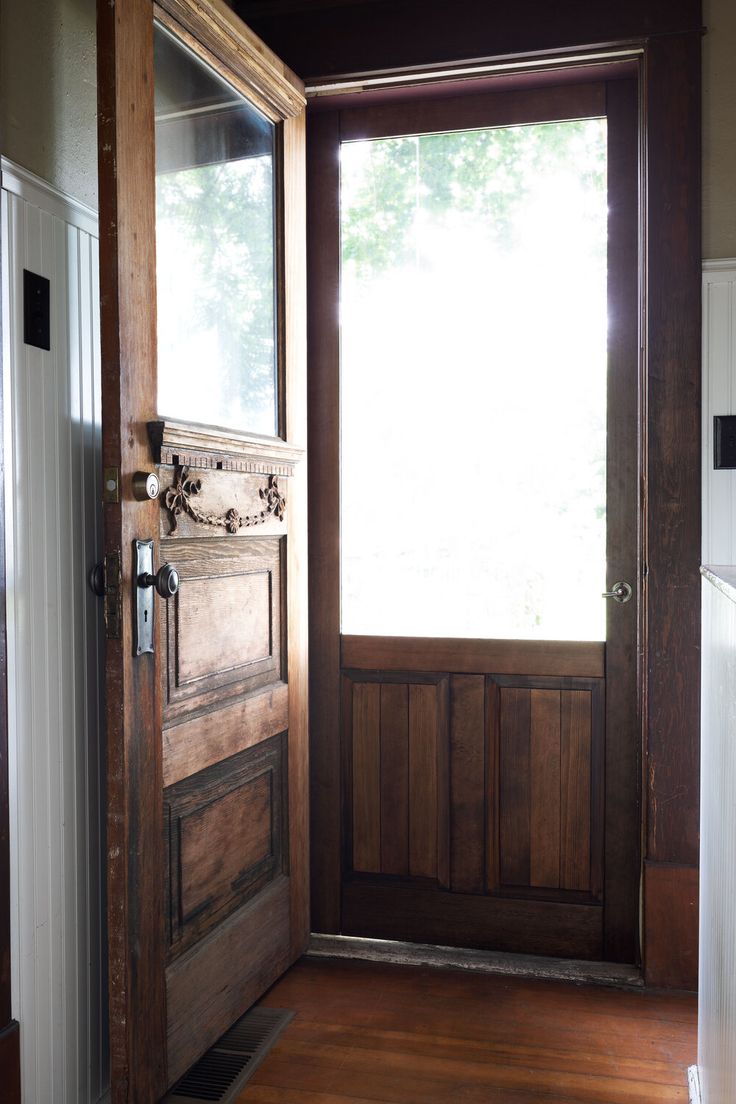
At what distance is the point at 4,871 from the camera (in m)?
1.66

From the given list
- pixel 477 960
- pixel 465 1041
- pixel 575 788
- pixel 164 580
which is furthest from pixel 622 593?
pixel 164 580

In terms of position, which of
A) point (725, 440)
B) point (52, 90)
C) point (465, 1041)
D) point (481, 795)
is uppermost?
point (52, 90)

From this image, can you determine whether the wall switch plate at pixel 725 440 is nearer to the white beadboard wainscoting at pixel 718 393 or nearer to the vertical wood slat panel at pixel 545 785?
the white beadboard wainscoting at pixel 718 393

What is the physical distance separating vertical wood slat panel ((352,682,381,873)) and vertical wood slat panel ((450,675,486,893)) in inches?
8.7

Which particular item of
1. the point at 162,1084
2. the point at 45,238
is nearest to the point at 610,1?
the point at 45,238

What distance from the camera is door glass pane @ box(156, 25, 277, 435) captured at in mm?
2014

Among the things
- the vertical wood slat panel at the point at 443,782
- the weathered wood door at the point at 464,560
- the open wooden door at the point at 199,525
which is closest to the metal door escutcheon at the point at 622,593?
the weathered wood door at the point at 464,560

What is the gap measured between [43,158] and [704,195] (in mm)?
1628

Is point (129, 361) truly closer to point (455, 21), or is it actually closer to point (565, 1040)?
point (455, 21)

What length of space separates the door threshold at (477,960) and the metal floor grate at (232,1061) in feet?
1.28

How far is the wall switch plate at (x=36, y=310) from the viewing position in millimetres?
1723

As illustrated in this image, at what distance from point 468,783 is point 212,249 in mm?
1594

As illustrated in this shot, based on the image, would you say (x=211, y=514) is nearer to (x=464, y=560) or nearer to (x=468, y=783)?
(x=464, y=560)

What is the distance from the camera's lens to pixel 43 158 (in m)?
1.80
